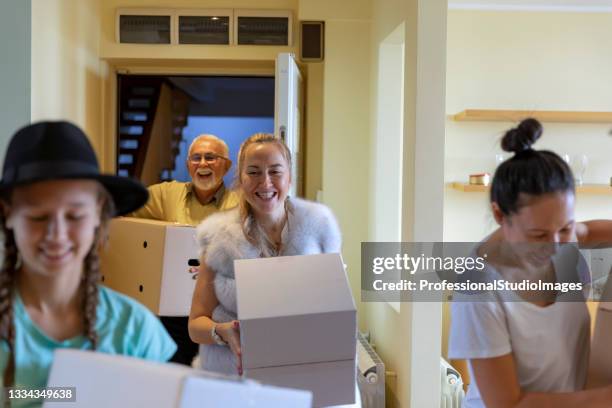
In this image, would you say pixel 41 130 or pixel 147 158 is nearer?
pixel 41 130

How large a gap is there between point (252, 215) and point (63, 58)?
0.76 m

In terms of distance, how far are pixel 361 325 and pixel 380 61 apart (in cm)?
158

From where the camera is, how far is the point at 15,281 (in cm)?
96

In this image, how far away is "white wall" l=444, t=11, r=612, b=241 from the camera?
151 inches

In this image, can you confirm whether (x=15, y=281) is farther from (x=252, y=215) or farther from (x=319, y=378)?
(x=252, y=215)

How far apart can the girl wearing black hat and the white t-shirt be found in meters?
0.61

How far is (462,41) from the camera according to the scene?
385cm

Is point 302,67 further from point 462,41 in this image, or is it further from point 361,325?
point 361,325

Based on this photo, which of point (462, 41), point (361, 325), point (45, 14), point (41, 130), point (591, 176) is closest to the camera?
point (41, 130)

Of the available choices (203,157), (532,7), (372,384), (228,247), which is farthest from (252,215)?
(532,7)

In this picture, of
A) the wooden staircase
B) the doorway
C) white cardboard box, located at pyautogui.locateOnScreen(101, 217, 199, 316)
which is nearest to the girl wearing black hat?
white cardboard box, located at pyautogui.locateOnScreen(101, 217, 199, 316)

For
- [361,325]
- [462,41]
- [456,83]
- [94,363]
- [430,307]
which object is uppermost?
[462,41]

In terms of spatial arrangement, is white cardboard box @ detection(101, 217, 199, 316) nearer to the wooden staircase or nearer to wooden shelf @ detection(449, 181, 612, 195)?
wooden shelf @ detection(449, 181, 612, 195)

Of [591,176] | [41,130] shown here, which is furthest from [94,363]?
[591,176]
